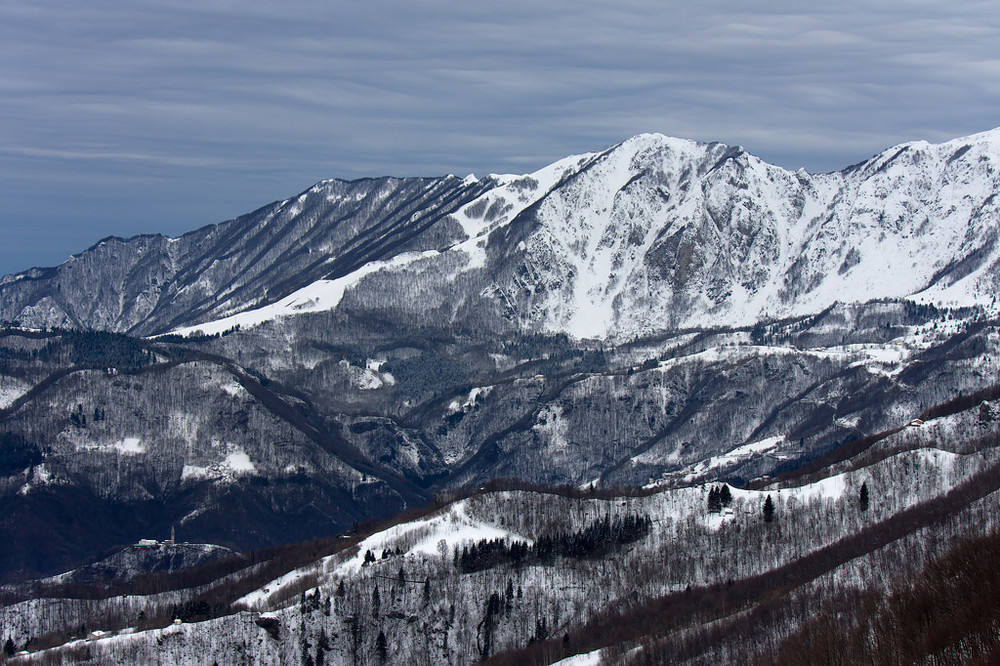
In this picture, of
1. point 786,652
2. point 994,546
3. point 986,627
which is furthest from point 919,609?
point 786,652

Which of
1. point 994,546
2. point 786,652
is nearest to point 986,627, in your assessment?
point 994,546

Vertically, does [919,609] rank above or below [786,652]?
above

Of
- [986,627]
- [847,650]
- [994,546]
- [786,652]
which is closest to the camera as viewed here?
[986,627]

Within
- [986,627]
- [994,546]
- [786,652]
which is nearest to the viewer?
[986,627]

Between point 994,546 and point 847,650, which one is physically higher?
point 994,546

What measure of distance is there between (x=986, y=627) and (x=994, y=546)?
19056mm

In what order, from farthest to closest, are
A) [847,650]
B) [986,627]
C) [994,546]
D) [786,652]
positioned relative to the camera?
[786,652]
[847,650]
[994,546]
[986,627]

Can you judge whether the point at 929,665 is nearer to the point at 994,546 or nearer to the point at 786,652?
the point at 994,546

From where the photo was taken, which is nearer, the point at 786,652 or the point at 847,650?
the point at 847,650

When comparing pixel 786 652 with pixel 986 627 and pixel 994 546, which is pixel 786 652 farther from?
pixel 986 627

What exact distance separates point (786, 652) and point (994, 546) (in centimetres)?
5100

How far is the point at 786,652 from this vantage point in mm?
197875

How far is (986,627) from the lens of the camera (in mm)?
134000

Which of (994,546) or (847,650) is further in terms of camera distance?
(847,650)
